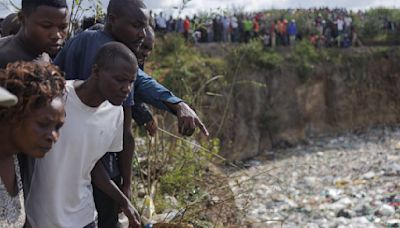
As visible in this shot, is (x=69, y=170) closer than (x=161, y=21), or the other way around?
(x=69, y=170)

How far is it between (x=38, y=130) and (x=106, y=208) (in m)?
0.93

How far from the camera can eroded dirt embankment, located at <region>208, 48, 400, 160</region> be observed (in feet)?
53.0

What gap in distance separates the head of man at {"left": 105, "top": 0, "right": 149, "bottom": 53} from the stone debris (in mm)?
1778

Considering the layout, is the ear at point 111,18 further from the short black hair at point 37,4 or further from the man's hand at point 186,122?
the man's hand at point 186,122

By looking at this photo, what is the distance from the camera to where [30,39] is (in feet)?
7.11

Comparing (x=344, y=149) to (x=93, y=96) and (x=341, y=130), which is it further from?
(x=93, y=96)

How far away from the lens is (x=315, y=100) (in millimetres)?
17922

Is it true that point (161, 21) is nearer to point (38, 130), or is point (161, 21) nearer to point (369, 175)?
point (369, 175)

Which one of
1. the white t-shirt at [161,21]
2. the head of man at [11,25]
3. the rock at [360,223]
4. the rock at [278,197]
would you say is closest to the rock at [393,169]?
the rock at [278,197]

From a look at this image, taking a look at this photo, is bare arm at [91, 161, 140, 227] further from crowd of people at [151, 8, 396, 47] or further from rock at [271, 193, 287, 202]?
crowd of people at [151, 8, 396, 47]

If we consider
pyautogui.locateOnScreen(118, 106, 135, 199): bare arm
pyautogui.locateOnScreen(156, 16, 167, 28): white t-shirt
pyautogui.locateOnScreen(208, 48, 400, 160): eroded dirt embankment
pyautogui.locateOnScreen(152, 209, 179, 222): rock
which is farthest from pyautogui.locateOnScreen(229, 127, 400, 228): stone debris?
pyautogui.locateOnScreen(156, 16, 167, 28): white t-shirt

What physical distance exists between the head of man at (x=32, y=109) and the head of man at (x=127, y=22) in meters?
0.74

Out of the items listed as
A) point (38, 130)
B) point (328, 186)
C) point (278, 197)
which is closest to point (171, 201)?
point (38, 130)

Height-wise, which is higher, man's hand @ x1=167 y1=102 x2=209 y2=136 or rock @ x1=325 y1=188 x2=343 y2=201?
man's hand @ x1=167 y1=102 x2=209 y2=136
